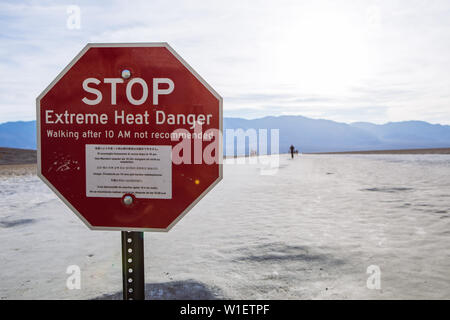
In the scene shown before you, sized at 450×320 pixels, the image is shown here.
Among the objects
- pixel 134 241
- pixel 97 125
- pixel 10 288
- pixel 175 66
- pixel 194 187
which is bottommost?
pixel 10 288

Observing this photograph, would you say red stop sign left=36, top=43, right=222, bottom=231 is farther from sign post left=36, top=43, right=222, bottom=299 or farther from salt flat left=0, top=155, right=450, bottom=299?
salt flat left=0, top=155, right=450, bottom=299

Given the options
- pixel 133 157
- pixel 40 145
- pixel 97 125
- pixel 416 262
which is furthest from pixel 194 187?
pixel 416 262

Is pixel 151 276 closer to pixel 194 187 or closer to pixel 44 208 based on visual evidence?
pixel 194 187

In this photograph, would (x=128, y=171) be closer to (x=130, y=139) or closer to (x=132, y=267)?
(x=130, y=139)

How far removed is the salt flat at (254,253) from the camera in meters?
3.10

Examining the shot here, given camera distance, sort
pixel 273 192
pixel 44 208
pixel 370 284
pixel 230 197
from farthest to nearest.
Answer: pixel 273 192 → pixel 230 197 → pixel 44 208 → pixel 370 284

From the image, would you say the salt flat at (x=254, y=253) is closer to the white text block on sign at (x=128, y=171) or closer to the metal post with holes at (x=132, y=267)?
the metal post with holes at (x=132, y=267)

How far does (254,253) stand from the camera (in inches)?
163

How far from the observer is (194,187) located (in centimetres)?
174

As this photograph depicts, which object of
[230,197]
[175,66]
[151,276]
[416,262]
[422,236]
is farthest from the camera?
[230,197]

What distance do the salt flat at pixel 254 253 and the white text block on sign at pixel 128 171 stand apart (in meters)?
1.55

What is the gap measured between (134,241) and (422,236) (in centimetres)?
423

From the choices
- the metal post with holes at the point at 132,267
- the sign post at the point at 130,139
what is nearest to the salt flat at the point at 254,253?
the metal post with holes at the point at 132,267

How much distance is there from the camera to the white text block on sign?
176 centimetres
